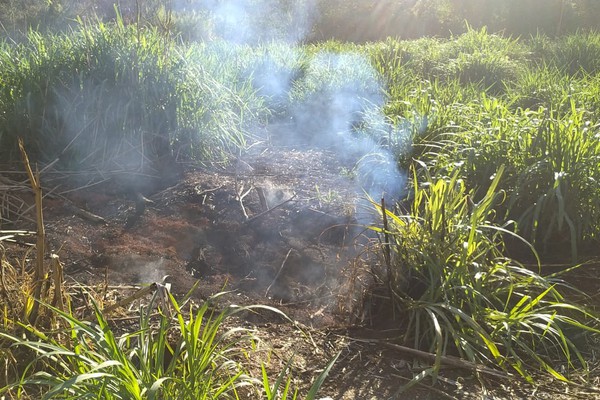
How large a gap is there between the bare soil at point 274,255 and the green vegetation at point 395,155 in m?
0.15

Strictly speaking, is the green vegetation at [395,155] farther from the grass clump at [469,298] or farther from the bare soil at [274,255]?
the bare soil at [274,255]

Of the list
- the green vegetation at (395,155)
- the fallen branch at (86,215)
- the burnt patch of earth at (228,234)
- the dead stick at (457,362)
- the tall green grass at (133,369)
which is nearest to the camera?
the tall green grass at (133,369)

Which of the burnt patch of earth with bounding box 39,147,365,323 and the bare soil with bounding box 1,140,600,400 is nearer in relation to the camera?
the bare soil with bounding box 1,140,600,400

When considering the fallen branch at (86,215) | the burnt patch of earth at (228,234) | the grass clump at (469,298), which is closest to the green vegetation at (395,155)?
the grass clump at (469,298)

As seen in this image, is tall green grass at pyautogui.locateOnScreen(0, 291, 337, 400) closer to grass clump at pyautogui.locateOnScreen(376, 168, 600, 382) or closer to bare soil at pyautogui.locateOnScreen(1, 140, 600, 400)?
bare soil at pyautogui.locateOnScreen(1, 140, 600, 400)

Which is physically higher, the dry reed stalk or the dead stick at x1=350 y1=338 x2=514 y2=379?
the dry reed stalk

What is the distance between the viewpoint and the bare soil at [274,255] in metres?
2.41

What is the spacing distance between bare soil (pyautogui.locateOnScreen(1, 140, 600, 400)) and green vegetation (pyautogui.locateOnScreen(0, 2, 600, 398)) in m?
0.15

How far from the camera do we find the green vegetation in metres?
2.08

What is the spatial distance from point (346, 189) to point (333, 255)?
85 cm

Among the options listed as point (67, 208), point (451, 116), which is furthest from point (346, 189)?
point (67, 208)

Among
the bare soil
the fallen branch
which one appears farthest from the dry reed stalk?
the fallen branch

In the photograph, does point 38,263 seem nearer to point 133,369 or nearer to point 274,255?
Answer: point 133,369

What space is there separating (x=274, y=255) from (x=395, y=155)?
1.35 metres
